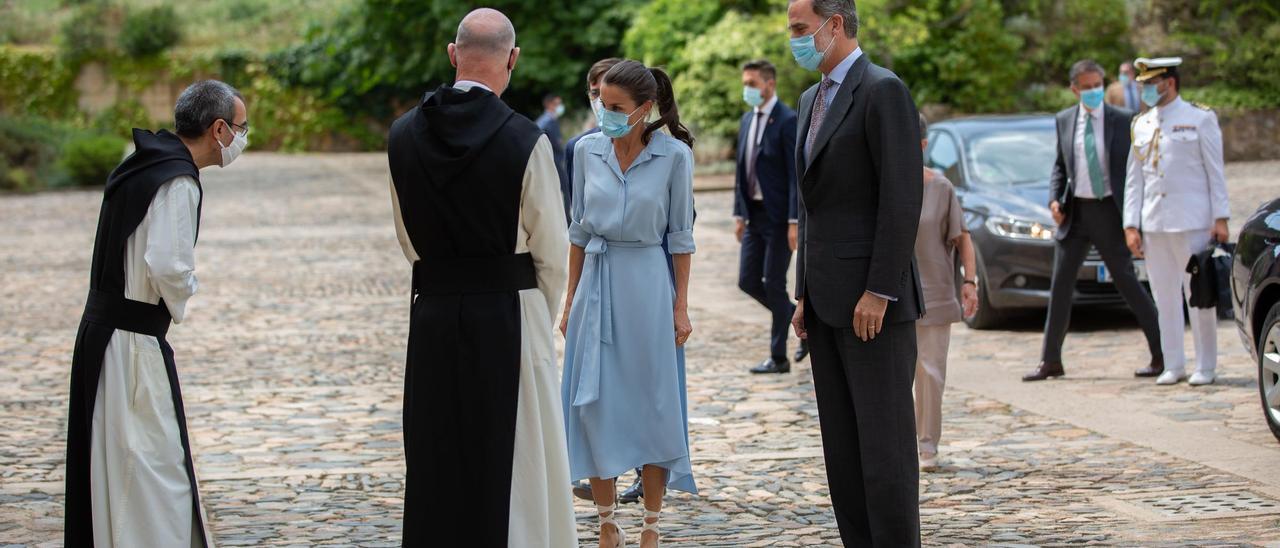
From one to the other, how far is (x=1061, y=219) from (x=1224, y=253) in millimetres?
984

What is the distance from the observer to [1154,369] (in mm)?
9633

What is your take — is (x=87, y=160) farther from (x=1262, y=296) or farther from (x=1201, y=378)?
(x=1262, y=296)

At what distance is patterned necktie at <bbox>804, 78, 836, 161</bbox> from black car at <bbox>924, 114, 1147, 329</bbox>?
6415 millimetres

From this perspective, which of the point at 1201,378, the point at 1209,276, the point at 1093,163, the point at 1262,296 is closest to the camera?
the point at 1262,296

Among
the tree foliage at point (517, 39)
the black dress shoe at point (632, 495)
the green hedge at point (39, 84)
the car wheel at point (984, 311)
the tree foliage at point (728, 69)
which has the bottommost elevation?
the black dress shoe at point (632, 495)

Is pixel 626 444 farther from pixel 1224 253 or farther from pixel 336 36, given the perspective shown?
pixel 336 36

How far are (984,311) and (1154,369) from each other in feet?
7.86

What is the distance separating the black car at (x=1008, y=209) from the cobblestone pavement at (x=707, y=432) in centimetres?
34

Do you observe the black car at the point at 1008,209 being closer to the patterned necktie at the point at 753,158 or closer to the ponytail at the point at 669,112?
the patterned necktie at the point at 753,158

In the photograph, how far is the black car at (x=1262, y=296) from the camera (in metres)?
7.45

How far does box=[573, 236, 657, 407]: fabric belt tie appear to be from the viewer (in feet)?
18.8

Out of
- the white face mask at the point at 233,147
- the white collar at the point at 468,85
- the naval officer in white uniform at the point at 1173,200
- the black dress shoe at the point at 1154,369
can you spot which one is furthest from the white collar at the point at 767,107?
the white collar at the point at 468,85

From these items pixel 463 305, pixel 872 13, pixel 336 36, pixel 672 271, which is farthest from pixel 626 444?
pixel 336 36

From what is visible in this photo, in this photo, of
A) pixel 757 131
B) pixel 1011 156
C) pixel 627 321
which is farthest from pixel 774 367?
pixel 627 321
